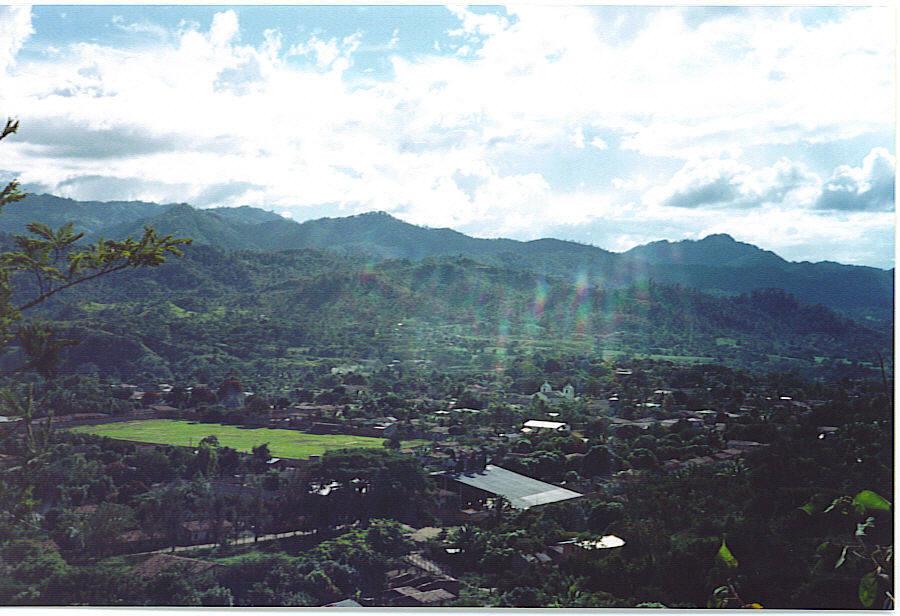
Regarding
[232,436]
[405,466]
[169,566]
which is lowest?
[169,566]

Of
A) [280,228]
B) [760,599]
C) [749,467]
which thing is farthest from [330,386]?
[280,228]

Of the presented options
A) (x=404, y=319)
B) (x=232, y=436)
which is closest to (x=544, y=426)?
(x=232, y=436)

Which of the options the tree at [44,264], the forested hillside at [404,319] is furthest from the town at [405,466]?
the forested hillside at [404,319]

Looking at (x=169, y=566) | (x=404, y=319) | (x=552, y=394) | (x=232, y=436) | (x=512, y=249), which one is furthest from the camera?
(x=512, y=249)

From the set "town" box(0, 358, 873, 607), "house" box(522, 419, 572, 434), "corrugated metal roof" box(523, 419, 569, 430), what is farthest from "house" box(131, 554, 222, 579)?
"corrugated metal roof" box(523, 419, 569, 430)

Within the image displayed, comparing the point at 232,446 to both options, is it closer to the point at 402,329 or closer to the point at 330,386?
the point at 330,386

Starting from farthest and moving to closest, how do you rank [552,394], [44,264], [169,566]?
[552,394] < [169,566] < [44,264]

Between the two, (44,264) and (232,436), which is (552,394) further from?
(44,264)
